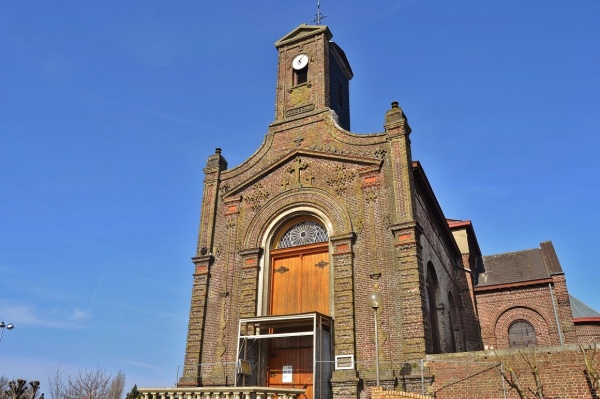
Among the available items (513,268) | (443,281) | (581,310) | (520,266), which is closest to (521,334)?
(513,268)

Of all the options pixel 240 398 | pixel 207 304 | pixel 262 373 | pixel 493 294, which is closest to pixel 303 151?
pixel 207 304

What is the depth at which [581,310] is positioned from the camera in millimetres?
29438

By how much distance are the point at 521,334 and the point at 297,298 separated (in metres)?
16.3

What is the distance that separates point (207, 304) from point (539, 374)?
1111 cm

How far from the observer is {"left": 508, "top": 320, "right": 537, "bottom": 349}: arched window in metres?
25.8

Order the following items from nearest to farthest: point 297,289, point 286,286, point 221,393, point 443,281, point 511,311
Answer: point 221,393 → point 297,289 → point 286,286 → point 443,281 → point 511,311

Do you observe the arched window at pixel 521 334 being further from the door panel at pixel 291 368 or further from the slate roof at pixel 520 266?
the door panel at pixel 291 368

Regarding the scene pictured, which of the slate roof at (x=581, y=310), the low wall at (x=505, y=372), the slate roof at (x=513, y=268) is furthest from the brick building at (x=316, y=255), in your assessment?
the slate roof at (x=581, y=310)

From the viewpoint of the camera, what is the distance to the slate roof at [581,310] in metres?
28.5

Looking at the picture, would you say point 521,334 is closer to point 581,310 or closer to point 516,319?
point 516,319

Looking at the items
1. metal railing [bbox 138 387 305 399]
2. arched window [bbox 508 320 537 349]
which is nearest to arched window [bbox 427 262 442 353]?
metal railing [bbox 138 387 305 399]

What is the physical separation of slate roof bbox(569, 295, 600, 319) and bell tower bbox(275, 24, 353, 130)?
759 inches

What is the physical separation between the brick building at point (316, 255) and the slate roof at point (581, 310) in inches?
447

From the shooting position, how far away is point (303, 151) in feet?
60.6
